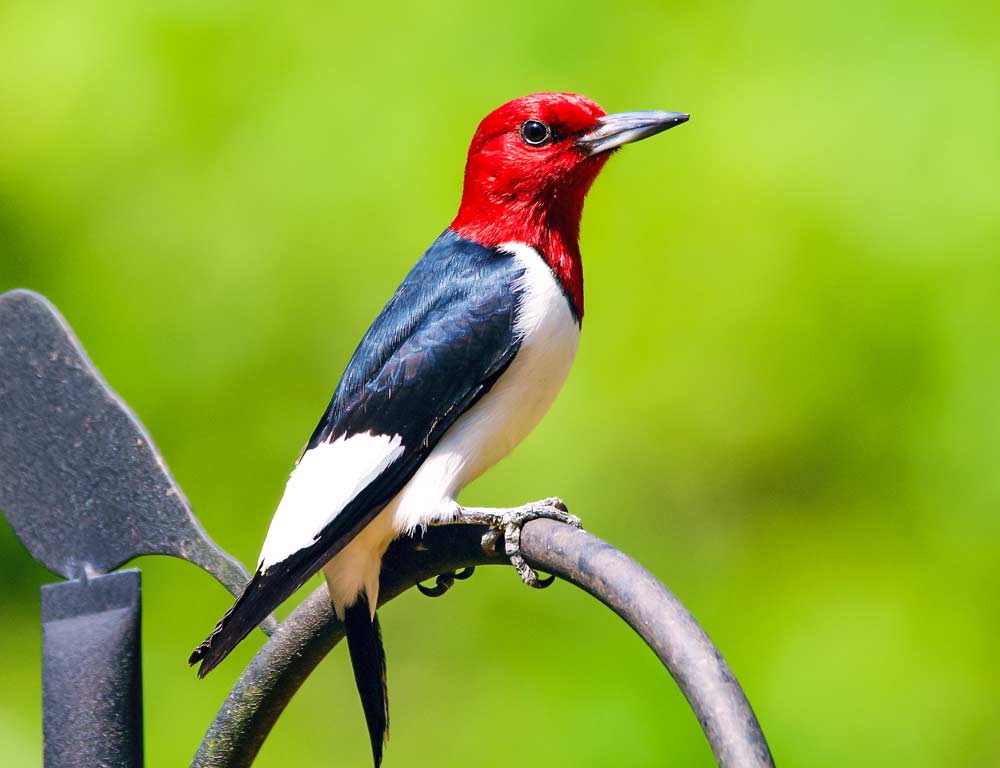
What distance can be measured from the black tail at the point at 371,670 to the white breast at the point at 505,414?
5.6 inches

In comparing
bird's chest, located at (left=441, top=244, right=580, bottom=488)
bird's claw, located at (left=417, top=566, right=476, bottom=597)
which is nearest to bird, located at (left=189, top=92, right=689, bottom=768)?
bird's chest, located at (left=441, top=244, right=580, bottom=488)

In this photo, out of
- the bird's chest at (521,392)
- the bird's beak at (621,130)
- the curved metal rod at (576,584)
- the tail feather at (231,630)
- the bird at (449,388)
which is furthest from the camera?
the bird's beak at (621,130)

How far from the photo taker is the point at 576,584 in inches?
67.7

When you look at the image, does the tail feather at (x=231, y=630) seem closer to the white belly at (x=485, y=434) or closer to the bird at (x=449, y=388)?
the bird at (x=449, y=388)

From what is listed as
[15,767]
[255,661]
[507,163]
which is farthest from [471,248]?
[15,767]

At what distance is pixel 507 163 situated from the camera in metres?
2.43

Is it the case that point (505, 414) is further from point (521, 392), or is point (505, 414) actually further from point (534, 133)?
point (534, 133)

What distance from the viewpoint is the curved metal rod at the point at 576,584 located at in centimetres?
139

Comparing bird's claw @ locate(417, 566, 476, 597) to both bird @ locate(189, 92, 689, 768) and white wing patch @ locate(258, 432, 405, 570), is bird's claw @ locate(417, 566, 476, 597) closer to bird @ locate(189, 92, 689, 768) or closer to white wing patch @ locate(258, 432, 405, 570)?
bird @ locate(189, 92, 689, 768)

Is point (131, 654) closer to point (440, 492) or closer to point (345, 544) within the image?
point (345, 544)

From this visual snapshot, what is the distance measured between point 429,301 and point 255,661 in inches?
24.3

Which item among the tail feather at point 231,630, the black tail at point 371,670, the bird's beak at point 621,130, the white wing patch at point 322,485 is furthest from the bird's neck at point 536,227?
the tail feather at point 231,630

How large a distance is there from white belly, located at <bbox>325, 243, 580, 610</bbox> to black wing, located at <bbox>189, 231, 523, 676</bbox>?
0.02 meters

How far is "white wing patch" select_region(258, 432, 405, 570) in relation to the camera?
6.42ft
